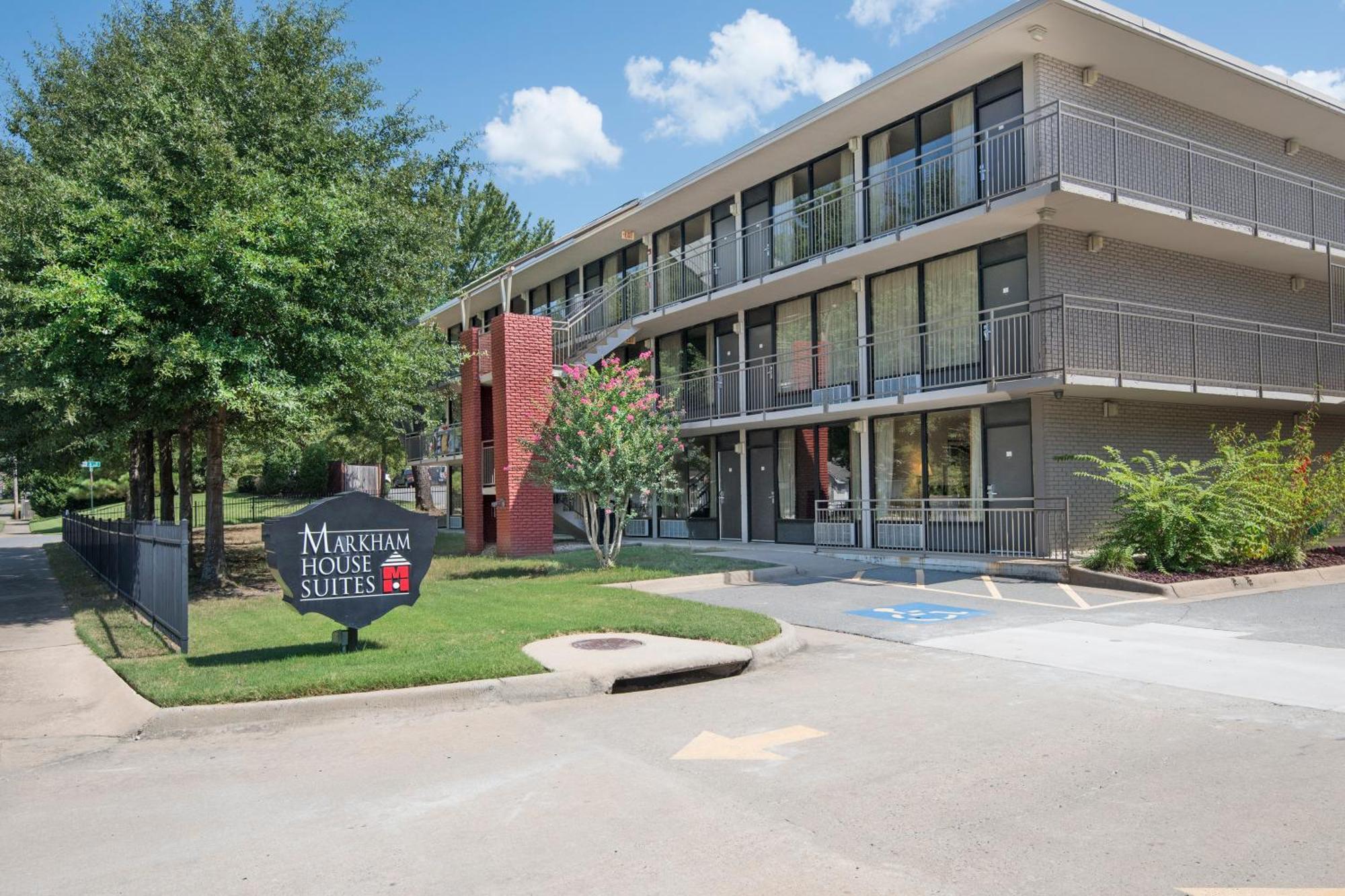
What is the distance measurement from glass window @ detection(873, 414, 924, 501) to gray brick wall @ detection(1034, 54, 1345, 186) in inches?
265

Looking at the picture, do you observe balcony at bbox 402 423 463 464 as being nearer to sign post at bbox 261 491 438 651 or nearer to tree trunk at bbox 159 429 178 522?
tree trunk at bbox 159 429 178 522

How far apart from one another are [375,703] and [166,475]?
1910 cm

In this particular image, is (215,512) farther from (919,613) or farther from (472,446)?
(919,613)

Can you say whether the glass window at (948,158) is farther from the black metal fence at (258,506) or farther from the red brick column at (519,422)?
the black metal fence at (258,506)

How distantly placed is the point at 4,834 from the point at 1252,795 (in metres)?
6.58

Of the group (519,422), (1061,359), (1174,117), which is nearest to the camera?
(1061,359)

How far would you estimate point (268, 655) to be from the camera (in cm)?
913

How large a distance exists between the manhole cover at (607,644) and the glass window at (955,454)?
10494 mm

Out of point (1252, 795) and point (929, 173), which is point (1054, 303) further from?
point (1252, 795)

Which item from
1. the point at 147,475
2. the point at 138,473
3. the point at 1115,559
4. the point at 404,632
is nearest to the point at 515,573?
the point at 404,632

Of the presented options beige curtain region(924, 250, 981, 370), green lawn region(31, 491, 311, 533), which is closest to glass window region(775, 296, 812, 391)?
beige curtain region(924, 250, 981, 370)

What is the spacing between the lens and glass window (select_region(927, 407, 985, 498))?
→ 18266mm

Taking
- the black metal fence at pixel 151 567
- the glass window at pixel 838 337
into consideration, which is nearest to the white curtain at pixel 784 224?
the glass window at pixel 838 337

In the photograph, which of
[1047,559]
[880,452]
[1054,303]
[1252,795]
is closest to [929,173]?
[1054,303]
